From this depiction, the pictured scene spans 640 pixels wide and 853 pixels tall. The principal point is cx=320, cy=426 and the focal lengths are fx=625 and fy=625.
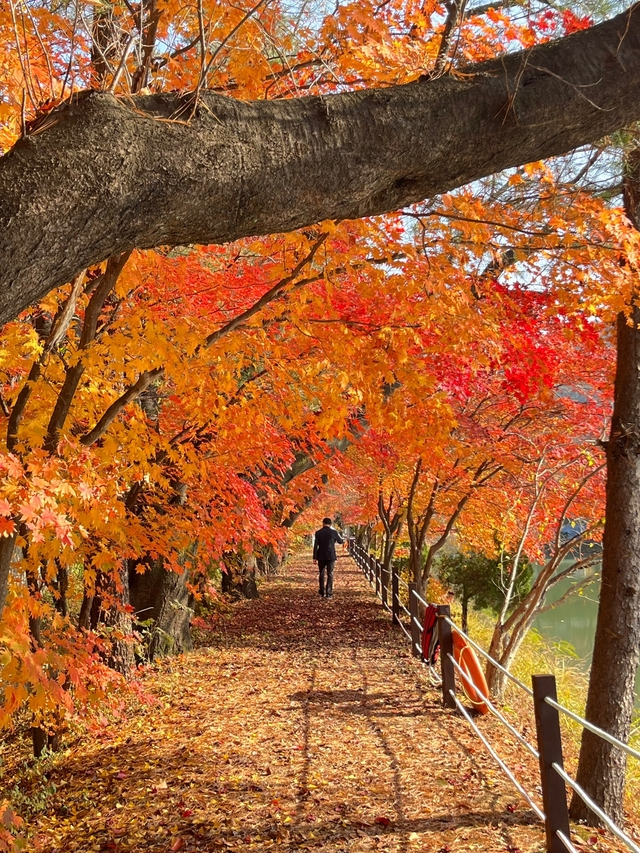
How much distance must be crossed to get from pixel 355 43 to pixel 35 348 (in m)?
3.62

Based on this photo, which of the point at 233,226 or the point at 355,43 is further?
the point at 355,43

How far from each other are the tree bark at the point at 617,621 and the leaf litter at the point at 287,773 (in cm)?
53

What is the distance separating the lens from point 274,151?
2.25 metres

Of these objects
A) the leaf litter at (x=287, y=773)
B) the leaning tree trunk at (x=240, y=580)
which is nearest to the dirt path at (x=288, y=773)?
the leaf litter at (x=287, y=773)

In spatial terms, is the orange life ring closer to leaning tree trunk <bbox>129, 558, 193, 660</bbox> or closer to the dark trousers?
leaning tree trunk <bbox>129, 558, 193, 660</bbox>

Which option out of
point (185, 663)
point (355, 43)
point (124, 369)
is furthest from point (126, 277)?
point (185, 663)

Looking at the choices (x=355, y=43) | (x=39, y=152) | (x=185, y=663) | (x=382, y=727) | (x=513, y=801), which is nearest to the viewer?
(x=39, y=152)

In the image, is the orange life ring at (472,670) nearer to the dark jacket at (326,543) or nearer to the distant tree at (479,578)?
the dark jacket at (326,543)

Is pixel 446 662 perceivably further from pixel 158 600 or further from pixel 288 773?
pixel 158 600

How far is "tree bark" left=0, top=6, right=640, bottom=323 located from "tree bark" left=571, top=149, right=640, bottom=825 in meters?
2.97

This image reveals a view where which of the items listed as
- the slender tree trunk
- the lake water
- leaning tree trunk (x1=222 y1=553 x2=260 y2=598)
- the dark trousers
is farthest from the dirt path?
the lake water

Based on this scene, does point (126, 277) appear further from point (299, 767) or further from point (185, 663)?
point (185, 663)

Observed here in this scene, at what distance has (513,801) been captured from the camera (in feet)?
15.7

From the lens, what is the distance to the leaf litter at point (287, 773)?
439 centimetres
